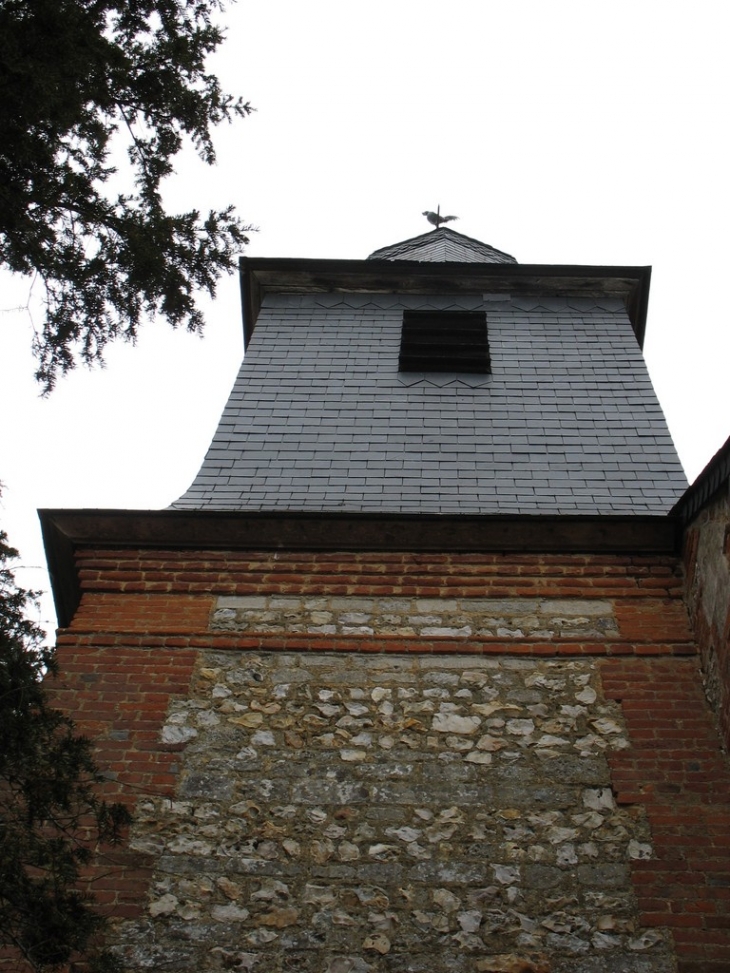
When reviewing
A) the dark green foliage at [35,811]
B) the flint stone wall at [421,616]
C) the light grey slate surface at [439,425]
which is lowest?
the dark green foliage at [35,811]

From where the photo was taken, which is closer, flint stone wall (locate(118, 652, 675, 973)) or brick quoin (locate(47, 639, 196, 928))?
flint stone wall (locate(118, 652, 675, 973))

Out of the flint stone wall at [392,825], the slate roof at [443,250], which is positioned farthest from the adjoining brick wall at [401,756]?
the slate roof at [443,250]

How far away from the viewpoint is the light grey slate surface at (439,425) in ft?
25.3

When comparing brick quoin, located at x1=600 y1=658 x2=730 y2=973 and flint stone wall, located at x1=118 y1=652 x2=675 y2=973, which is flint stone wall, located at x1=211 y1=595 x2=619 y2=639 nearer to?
flint stone wall, located at x1=118 y1=652 x2=675 y2=973

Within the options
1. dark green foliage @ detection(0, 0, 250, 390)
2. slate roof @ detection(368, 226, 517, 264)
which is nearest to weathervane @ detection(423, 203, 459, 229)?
slate roof @ detection(368, 226, 517, 264)

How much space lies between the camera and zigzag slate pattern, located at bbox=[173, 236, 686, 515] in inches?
303

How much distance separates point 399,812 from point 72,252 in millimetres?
3625

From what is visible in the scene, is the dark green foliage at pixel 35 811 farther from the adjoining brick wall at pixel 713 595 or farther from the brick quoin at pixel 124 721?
the adjoining brick wall at pixel 713 595

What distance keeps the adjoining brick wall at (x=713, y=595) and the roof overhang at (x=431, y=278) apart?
4.98m

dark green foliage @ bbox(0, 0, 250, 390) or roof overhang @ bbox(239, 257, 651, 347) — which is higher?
roof overhang @ bbox(239, 257, 651, 347)

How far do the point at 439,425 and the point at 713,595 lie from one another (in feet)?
10.4

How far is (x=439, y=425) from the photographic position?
28.3ft

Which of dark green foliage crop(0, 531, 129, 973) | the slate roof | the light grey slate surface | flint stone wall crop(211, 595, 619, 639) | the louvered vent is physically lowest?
dark green foliage crop(0, 531, 129, 973)

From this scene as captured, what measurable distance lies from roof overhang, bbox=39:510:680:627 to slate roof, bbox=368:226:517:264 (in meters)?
6.49
